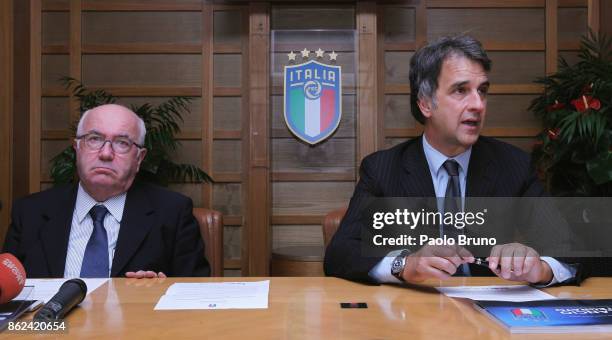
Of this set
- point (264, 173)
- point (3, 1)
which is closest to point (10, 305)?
point (264, 173)

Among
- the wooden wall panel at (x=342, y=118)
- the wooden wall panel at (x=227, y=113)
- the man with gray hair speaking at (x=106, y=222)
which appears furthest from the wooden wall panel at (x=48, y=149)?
the man with gray hair speaking at (x=106, y=222)

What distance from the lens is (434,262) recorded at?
→ 1.33 metres

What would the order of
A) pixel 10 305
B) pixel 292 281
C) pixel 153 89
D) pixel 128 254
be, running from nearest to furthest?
pixel 10 305, pixel 292 281, pixel 128 254, pixel 153 89

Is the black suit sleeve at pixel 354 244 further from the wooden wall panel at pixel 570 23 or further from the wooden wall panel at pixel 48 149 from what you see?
the wooden wall panel at pixel 48 149

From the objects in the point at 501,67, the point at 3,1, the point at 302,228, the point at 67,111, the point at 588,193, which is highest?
the point at 3,1

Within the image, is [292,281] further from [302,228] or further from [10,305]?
[302,228]

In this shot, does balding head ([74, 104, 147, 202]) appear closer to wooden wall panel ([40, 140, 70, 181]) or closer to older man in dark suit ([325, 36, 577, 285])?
older man in dark suit ([325, 36, 577, 285])

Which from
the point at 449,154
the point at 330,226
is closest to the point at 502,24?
the point at 449,154

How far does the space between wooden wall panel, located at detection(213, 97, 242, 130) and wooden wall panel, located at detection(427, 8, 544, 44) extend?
1494 millimetres

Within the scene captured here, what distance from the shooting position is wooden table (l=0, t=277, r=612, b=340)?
98 cm

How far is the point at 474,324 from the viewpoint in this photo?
1.04m

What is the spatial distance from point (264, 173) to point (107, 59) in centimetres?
130

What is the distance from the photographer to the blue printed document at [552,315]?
37.7 inches

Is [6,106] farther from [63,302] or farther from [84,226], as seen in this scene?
[63,302]
